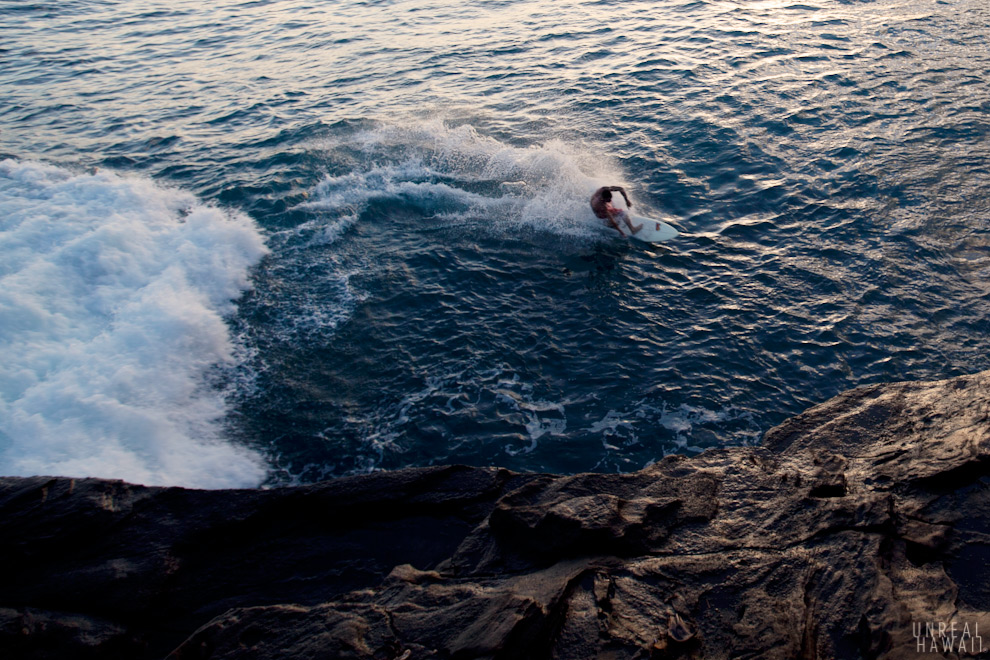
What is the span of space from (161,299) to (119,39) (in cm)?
2243

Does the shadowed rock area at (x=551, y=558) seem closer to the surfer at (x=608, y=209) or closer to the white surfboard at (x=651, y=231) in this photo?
the white surfboard at (x=651, y=231)

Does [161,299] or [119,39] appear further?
[119,39]

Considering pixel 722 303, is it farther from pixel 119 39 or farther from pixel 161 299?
pixel 119 39

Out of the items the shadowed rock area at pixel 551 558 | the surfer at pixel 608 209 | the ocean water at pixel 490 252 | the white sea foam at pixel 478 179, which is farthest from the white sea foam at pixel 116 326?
the surfer at pixel 608 209

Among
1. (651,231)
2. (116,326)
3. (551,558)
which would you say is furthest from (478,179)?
(551,558)

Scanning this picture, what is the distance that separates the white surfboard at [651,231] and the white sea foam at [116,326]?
8.19m

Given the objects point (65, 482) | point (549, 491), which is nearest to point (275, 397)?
point (65, 482)

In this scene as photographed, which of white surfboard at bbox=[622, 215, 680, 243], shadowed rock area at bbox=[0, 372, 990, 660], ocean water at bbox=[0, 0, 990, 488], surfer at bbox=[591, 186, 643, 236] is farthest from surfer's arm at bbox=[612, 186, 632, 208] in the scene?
shadowed rock area at bbox=[0, 372, 990, 660]

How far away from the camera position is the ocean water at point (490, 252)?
9625 mm

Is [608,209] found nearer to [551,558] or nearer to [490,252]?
[490,252]

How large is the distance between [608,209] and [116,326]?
10064 mm

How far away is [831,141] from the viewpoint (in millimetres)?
15461

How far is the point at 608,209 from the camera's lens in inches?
518

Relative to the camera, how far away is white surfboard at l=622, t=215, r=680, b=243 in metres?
13.0
